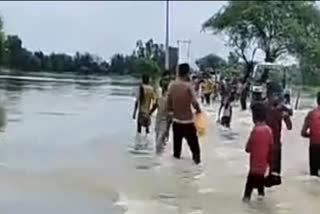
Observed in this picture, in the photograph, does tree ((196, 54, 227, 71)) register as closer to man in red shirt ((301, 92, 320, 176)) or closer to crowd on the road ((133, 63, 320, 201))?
crowd on the road ((133, 63, 320, 201))

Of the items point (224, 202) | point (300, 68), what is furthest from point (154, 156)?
point (300, 68)

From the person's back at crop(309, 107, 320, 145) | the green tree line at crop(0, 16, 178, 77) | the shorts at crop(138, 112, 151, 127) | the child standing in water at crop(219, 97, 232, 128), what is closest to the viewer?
the person's back at crop(309, 107, 320, 145)

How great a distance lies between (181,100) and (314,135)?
2229 mm

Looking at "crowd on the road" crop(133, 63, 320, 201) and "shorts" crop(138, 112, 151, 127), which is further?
"shorts" crop(138, 112, 151, 127)

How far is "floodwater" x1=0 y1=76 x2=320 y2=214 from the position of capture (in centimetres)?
1058

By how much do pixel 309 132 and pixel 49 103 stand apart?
23.6 metres

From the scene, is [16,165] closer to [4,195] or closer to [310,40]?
[4,195]

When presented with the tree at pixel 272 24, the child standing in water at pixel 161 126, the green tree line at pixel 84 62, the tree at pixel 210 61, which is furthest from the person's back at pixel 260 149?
the green tree line at pixel 84 62

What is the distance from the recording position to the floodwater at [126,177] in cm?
1058

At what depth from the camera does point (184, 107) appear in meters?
14.6

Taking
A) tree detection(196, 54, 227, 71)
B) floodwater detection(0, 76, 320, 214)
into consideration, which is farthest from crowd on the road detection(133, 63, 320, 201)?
tree detection(196, 54, 227, 71)

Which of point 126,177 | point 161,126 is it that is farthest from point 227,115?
point 126,177

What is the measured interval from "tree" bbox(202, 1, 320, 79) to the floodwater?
120 feet

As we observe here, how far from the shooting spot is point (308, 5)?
59.3 metres
